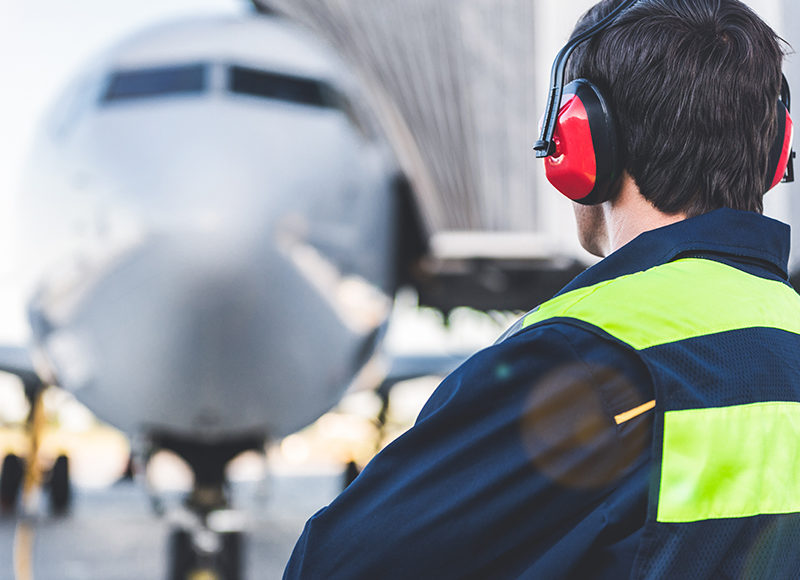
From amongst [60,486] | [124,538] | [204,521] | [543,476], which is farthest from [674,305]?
[60,486]

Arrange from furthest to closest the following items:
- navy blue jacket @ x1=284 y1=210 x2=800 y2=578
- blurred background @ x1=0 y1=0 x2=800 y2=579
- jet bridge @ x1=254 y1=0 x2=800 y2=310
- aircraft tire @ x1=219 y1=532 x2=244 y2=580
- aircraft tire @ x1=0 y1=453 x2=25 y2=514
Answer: aircraft tire @ x1=0 y1=453 x2=25 y2=514 → jet bridge @ x1=254 y1=0 x2=800 y2=310 → aircraft tire @ x1=219 y1=532 x2=244 y2=580 → blurred background @ x1=0 y1=0 x2=800 y2=579 → navy blue jacket @ x1=284 y1=210 x2=800 y2=578

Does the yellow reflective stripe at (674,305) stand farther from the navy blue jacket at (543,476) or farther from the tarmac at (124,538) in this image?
the tarmac at (124,538)

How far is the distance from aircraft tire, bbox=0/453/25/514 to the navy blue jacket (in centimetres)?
1223

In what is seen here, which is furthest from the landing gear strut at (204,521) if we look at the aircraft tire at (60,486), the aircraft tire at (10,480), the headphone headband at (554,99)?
the aircraft tire at (60,486)

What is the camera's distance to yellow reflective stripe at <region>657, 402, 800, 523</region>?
73 cm

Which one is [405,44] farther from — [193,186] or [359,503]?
[359,503]

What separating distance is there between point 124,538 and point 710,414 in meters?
10.4

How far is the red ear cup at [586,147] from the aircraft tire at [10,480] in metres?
12.2

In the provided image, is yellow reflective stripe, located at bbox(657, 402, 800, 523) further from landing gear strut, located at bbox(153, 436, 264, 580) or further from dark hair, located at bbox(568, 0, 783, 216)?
landing gear strut, located at bbox(153, 436, 264, 580)

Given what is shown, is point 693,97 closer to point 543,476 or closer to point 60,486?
point 543,476

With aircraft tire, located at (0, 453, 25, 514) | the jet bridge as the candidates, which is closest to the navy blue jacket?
the jet bridge

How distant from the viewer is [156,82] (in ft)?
13.6

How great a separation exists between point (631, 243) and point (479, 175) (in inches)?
358

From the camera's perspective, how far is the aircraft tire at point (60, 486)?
1234 centimetres
